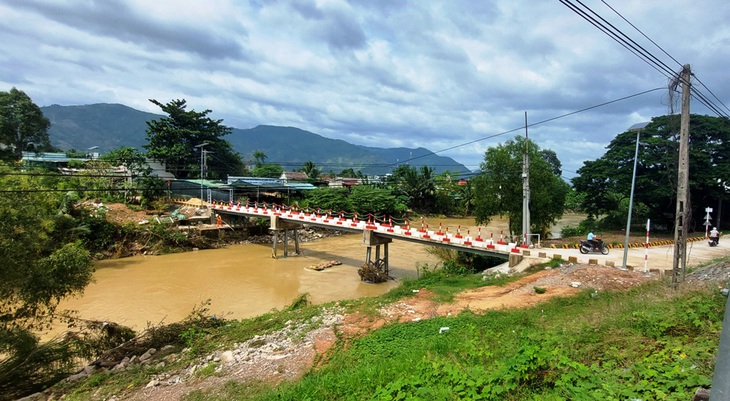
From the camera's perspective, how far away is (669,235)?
2628 cm

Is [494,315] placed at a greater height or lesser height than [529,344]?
lesser

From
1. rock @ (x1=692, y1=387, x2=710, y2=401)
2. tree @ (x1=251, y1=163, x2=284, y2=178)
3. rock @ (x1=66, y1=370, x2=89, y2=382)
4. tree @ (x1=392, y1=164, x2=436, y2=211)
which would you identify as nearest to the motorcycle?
rock @ (x1=692, y1=387, x2=710, y2=401)

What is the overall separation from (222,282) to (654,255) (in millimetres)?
21188

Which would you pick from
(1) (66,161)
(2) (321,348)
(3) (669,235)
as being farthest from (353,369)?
(1) (66,161)

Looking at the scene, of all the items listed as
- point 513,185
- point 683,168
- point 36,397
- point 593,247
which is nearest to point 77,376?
point 36,397

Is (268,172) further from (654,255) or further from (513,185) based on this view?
(654,255)

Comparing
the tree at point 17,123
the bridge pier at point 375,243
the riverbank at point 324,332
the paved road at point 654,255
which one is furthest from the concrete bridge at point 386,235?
the tree at point 17,123

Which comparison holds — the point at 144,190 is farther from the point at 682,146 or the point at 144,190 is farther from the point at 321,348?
the point at 682,146

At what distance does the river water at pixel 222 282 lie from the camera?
1561 centimetres

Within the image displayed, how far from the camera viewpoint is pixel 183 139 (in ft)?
145

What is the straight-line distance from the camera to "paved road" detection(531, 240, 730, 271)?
1521 cm

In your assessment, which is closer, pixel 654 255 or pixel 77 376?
pixel 77 376

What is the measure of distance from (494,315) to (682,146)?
622 cm

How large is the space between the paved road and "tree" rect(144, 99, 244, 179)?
1443 inches
